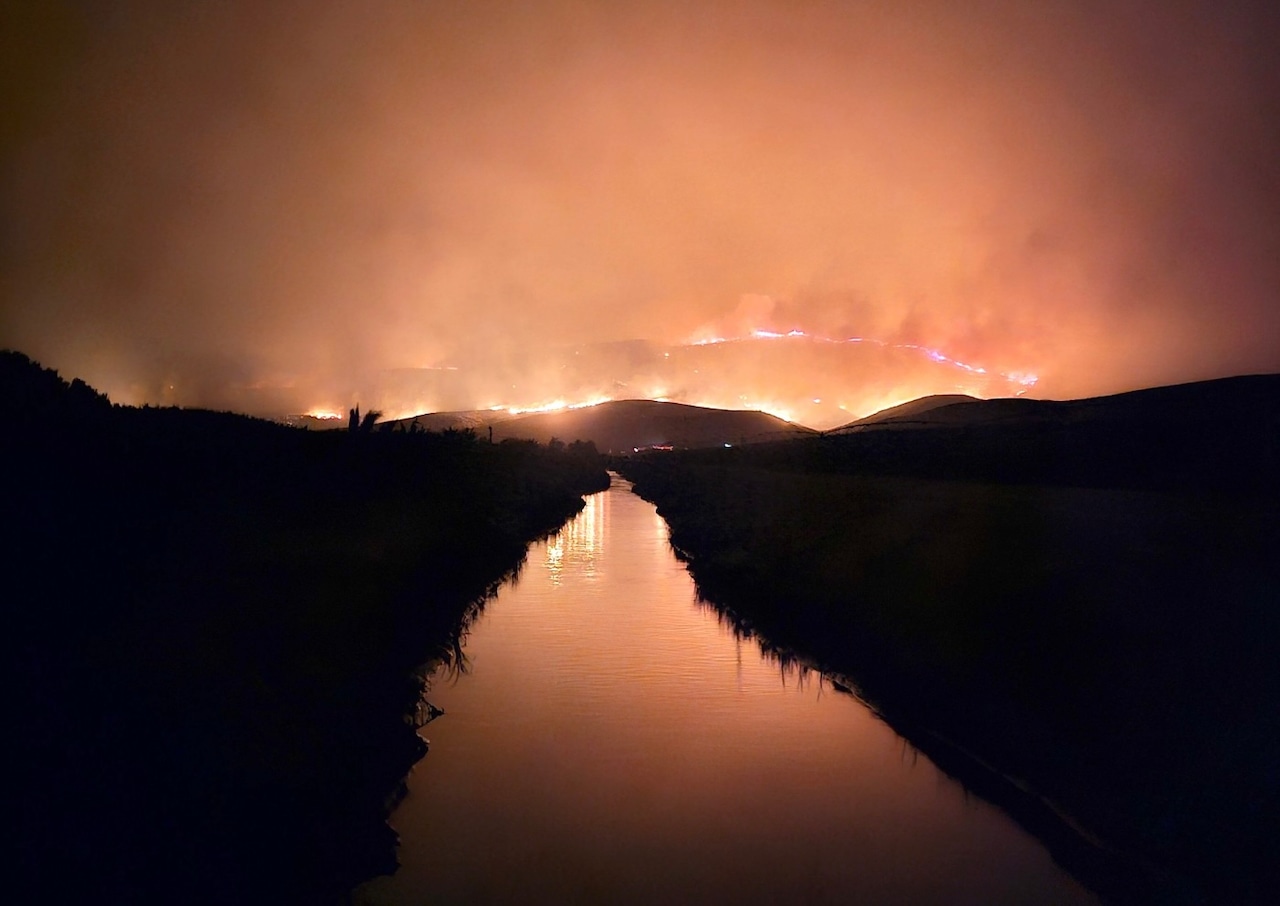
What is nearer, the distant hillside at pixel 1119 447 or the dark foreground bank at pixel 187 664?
the dark foreground bank at pixel 187 664

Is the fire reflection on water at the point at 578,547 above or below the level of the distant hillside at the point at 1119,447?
below

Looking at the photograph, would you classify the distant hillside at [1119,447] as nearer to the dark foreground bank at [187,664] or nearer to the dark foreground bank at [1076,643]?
the dark foreground bank at [1076,643]

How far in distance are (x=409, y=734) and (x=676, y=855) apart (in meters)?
Answer: 4.02

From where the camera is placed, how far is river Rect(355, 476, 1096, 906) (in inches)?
319

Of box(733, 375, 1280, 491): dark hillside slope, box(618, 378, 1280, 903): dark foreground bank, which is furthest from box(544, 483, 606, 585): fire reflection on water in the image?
box(733, 375, 1280, 491): dark hillside slope

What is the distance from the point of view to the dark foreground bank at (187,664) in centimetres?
664

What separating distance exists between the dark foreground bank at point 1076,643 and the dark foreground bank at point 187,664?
681 cm

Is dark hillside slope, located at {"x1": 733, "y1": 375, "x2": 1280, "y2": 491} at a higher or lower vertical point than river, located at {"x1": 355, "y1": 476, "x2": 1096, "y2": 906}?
higher

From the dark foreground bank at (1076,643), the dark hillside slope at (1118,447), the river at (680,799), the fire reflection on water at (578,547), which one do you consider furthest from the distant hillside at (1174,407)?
the river at (680,799)

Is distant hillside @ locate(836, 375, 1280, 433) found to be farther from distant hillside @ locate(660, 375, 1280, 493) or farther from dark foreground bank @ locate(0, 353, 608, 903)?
dark foreground bank @ locate(0, 353, 608, 903)

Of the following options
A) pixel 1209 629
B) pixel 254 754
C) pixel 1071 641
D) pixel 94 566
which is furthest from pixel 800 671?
pixel 94 566

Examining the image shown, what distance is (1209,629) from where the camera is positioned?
11742mm

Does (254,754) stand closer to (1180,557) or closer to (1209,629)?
(1209,629)

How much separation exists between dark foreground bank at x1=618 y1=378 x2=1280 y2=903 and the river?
776 mm
